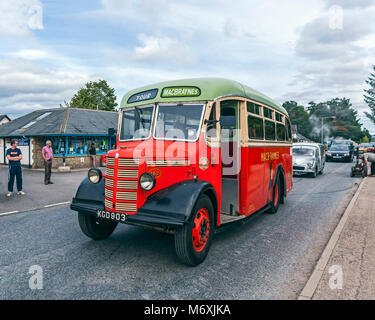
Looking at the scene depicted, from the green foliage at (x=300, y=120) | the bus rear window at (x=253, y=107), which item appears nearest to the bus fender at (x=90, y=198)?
the bus rear window at (x=253, y=107)

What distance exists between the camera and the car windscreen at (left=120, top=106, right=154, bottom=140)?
212 inches

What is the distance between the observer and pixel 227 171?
19.5 ft

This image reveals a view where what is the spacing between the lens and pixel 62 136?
23.5m

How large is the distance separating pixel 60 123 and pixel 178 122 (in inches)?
865

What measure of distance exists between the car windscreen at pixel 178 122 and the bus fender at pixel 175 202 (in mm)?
873

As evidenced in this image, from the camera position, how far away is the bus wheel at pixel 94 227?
542 centimetres

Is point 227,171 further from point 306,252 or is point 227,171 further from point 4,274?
point 4,274

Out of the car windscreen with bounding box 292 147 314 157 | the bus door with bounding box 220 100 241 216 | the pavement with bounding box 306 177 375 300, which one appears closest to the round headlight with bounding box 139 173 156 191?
the bus door with bounding box 220 100 241 216

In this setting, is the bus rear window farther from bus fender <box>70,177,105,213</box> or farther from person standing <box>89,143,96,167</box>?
person standing <box>89,143,96,167</box>

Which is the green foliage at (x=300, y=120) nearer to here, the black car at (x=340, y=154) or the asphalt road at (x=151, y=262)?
the black car at (x=340, y=154)

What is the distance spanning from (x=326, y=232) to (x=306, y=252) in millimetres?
1461
